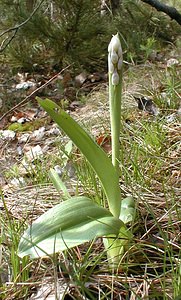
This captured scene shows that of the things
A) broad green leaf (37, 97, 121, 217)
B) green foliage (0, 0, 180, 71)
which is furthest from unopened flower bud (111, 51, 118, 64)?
green foliage (0, 0, 180, 71)

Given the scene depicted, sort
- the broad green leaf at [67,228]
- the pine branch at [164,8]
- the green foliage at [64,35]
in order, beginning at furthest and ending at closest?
the green foliage at [64,35], the pine branch at [164,8], the broad green leaf at [67,228]

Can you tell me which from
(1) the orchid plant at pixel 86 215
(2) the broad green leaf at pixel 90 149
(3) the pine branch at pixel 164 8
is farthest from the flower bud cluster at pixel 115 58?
(3) the pine branch at pixel 164 8

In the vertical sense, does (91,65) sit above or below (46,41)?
below

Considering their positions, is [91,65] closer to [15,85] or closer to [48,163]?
[15,85]

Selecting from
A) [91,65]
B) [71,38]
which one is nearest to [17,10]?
[71,38]

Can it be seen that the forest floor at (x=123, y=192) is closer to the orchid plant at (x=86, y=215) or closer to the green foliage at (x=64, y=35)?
the orchid plant at (x=86, y=215)

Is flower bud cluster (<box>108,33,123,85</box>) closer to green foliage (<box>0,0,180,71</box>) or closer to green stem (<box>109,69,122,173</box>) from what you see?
green stem (<box>109,69,122,173</box>)

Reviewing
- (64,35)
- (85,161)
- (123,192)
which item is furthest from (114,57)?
(64,35)

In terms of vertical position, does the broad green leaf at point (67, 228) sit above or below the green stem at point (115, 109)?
below

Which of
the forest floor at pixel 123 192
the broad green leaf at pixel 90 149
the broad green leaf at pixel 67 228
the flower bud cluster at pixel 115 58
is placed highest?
the flower bud cluster at pixel 115 58
